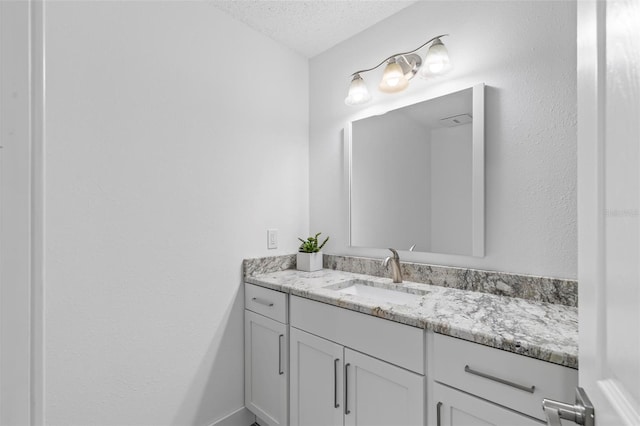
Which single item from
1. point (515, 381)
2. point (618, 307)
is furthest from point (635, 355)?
point (515, 381)

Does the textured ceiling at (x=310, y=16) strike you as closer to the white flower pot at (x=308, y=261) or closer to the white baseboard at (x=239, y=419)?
the white flower pot at (x=308, y=261)

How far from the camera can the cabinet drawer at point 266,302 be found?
1568 millimetres

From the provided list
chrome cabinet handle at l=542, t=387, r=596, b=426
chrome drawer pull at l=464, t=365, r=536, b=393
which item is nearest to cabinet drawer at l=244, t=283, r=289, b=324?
chrome drawer pull at l=464, t=365, r=536, b=393

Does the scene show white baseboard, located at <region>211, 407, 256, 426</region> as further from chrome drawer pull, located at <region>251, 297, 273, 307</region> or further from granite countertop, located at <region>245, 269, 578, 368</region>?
granite countertop, located at <region>245, 269, 578, 368</region>

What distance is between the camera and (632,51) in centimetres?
36

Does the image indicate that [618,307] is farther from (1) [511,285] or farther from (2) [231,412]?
(2) [231,412]

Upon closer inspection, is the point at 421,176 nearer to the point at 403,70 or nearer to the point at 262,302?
the point at 403,70

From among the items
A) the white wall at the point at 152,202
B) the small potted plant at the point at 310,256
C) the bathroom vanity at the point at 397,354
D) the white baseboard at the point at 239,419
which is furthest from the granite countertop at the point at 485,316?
the white baseboard at the point at 239,419

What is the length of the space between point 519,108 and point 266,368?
1783mm

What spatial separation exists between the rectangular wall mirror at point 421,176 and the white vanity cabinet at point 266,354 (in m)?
0.67

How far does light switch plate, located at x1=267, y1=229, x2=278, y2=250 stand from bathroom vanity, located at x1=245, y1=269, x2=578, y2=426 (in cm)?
24

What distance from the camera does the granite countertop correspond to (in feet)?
2.78

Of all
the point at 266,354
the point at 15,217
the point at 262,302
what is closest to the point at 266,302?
the point at 262,302

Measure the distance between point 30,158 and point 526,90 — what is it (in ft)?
5.32
